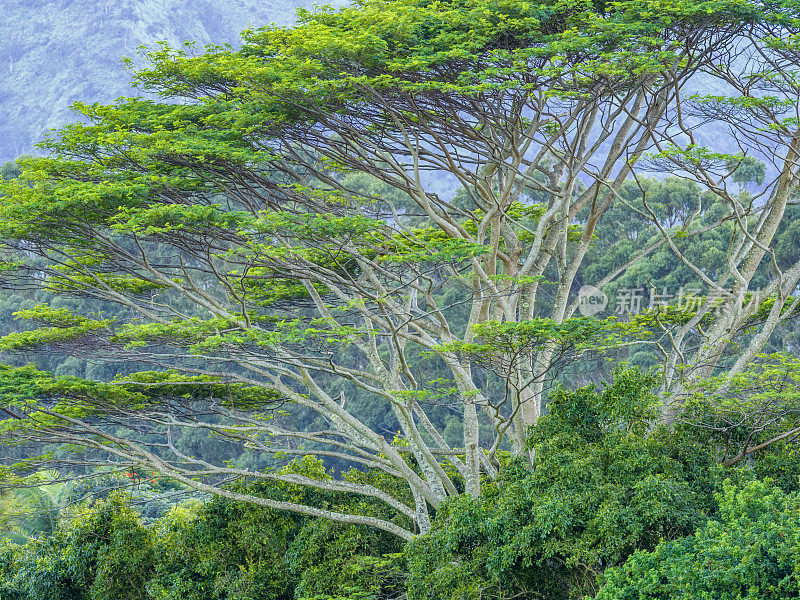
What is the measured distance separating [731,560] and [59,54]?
264 feet

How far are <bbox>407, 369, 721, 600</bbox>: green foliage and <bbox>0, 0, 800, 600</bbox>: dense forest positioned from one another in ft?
0.09

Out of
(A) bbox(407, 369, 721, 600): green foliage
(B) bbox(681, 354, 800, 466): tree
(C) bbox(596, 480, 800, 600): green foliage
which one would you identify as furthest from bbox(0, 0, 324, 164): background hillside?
(C) bbox(596, 480, 800, 600): green foliage

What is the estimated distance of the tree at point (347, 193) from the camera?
8.18 metres

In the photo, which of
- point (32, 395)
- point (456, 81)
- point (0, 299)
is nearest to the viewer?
point (456, 81)

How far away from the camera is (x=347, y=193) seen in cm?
1053

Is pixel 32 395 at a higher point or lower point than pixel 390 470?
higher

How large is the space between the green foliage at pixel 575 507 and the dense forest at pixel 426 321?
1.1 inches

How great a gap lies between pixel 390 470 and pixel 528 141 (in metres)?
4.41

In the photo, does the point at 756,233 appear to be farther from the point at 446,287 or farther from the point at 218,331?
the point at 446,287

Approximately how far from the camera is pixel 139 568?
10.7 meters

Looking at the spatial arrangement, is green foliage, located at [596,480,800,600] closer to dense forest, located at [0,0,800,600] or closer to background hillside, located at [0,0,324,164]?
dense forest, located at [0,0,800,600]

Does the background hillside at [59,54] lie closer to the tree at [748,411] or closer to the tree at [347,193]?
the tree at [347,193]

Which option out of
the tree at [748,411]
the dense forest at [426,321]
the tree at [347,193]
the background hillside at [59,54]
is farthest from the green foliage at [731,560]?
the background hillside at [59,54]

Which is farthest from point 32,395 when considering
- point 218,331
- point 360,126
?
point 360,126
